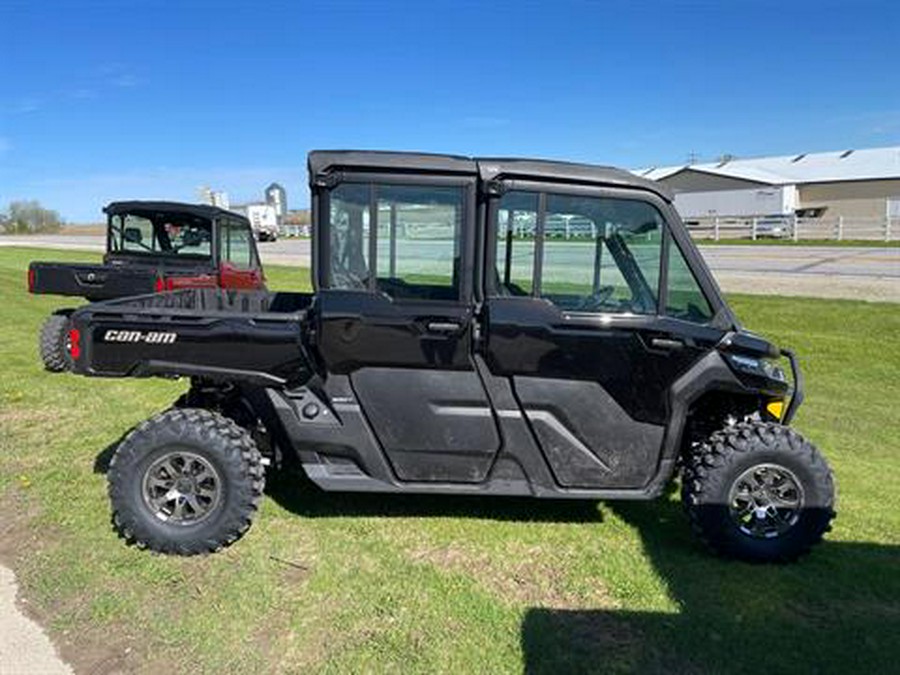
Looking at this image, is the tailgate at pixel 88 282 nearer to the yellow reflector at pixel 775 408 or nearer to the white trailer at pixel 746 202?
the yellow reflector at pixel 775 408

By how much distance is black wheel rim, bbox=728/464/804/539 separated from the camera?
3.63 metres

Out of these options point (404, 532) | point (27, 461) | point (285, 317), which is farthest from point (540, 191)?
point (27, 461)

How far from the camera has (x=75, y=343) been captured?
3.77 m

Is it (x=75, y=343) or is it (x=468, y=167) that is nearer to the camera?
(x=468, y=167)

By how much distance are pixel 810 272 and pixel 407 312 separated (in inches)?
639

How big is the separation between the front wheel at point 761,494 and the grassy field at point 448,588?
0.50ft

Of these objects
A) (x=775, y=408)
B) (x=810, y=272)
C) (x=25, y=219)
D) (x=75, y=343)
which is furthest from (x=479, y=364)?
(x=25, y=219)

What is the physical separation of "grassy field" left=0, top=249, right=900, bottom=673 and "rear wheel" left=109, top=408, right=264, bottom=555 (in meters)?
0.13

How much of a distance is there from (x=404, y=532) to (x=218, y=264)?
6.32m

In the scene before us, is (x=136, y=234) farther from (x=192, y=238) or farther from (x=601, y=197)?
(x=601, y=197)

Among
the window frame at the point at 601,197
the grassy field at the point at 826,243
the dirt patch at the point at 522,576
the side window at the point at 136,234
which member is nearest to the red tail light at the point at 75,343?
the dirt patch at the point at 522,576

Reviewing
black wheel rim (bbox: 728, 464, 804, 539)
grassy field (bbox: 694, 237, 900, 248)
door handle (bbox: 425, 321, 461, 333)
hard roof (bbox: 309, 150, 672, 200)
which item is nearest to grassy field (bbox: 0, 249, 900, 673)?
black wheel rim (bbox: 728, 464, 804, 539)

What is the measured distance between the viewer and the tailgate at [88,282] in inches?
325

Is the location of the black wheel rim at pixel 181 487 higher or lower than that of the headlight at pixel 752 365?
lower
